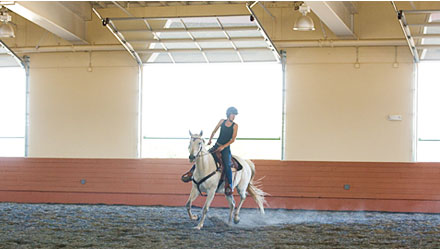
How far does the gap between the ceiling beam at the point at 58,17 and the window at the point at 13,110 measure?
1951mm

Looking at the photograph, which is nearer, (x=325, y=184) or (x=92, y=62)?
(x=325, y=184)

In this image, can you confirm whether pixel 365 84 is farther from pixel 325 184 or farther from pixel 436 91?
pixel 325 184

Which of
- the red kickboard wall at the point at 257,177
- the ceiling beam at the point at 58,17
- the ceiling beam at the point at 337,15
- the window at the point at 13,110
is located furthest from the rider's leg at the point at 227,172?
the window at the point at 13,110

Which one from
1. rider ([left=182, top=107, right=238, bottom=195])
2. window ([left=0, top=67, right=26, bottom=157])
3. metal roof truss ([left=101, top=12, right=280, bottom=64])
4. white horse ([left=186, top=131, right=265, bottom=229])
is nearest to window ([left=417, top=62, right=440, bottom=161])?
metal roof truss ([left=101, top=12, right=280, bottom=64])

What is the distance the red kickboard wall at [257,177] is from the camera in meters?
13.9

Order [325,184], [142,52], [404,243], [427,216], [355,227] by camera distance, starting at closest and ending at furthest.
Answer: [404,243]
[355,227]
[427,216]
[325,184]
[142,52]

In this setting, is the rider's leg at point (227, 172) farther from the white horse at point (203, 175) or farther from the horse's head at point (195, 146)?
the horse's head at point (195, 146)

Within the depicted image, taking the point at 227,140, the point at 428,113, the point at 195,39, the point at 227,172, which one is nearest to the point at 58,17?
the point at 195,39

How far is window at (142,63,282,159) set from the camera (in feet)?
49.7

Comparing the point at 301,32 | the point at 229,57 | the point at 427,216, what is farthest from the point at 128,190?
the point at 427,216

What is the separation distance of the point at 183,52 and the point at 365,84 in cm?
432

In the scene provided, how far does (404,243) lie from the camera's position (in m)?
8.91

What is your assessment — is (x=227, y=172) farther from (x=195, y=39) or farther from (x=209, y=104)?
(x=209, y=104)

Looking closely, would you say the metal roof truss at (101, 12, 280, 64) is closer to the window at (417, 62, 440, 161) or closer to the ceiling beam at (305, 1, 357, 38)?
the ceiling beam at (305, 1, 357, 38)
